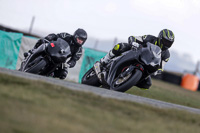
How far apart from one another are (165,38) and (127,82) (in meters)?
1.55

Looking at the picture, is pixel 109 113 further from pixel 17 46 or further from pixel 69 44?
pixel 17 46

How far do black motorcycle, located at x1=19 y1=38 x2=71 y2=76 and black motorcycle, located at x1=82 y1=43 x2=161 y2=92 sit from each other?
113cm

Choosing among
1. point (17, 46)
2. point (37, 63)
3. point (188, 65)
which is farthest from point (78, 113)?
point (188, 65)

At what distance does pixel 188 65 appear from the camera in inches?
5645

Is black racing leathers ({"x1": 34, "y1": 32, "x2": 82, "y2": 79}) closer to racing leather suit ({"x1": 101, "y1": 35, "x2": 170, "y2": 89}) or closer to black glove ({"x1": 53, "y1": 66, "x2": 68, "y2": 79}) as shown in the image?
black glove ({"x1": 53, "y1": 66, "x2": 68, "y2": 79})

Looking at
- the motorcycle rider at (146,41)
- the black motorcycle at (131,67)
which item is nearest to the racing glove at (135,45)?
the black motorcycle at (131,67)

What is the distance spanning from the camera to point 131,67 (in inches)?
285

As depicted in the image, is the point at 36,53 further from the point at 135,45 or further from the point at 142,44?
the point at 142,44

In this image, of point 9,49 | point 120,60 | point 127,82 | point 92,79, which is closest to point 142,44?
point 120,60

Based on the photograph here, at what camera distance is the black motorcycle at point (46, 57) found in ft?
26.0

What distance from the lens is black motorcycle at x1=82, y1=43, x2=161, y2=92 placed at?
283 inches

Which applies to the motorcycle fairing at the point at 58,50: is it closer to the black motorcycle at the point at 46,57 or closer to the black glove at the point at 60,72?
the black motorcycle at the point at 46,57

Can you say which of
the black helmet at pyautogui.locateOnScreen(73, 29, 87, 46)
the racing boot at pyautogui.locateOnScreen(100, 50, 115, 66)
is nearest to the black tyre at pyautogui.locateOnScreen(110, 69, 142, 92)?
the racing boot at pyautogui.locateOnScreen(100, 50, 115, 66)

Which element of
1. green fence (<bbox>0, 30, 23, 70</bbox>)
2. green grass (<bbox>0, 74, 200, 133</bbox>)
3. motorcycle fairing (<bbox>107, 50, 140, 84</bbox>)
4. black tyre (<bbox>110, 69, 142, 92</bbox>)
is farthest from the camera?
green fence (<bbox>0, 30, 23, 70</bbox>)
